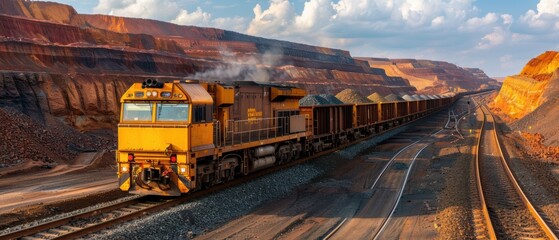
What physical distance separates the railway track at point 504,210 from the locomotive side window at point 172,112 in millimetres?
8347

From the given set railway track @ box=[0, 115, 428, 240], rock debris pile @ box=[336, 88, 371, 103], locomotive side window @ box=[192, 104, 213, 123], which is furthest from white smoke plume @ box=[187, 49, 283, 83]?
railway track @ box=[0, 115, 428, 240]

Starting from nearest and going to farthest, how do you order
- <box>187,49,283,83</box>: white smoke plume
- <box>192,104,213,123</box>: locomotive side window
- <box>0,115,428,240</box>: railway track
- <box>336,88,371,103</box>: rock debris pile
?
<box>0,115,428,240</box>: railway track → <box>192,104,213,123</box>: locomotive side window → <box>336,88,371,103</box>: rock debris pile → <box>187,49,283,83</box>: white smoke plume

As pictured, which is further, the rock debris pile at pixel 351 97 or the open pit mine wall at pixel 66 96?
the rock debris pile at pixel 351 97

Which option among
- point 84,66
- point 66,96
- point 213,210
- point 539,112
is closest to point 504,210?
point 213,210

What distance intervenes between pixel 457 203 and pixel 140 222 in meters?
9.46

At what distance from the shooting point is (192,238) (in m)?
11.3

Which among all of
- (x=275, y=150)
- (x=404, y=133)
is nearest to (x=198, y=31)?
(x=404, y=133)

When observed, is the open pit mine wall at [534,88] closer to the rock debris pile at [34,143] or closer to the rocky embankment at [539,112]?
the rocky embankment at [539,112]

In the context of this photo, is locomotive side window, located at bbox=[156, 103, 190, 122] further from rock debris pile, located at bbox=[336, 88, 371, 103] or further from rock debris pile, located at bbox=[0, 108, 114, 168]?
rock debris pile, located at bbox=[336, 88, 371, 103]

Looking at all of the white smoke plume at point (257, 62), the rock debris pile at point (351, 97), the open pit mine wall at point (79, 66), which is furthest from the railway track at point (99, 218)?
the white smoke plume at point (257, 62)

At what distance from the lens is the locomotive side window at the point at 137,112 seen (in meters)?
14.0

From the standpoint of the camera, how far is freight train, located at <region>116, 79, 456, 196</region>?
13.5 meters

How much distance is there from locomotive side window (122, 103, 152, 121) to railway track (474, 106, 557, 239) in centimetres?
945

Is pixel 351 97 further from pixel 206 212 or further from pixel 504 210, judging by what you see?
pixel 206 212
